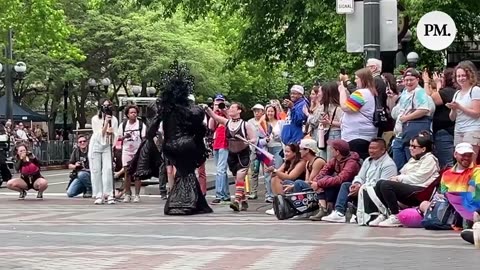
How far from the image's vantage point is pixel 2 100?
41.8 metres

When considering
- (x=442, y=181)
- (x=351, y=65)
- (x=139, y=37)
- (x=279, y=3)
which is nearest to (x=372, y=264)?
(x=442, y=181)

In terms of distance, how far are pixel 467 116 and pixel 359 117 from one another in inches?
65.9

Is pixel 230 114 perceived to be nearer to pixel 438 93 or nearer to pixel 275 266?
pixel 438 93

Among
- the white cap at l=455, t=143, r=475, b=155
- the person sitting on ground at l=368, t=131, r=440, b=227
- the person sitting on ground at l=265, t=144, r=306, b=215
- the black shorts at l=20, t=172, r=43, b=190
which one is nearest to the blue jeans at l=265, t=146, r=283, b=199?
the person sitting on ground at l=265, t=144, r=306, b=215

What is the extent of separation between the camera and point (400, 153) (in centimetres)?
1284

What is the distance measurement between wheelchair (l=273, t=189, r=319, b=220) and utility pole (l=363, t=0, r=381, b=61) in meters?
2.08

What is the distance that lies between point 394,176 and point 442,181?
1.12m

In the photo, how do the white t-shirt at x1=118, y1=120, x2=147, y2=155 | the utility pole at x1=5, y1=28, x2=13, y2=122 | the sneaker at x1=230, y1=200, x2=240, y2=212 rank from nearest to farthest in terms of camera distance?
the sneaker at x1=230, y1=200, x2=240, y2=212
the white t-shirt at x1=118, y1=120, x2=147, y2=155
the utility pole at x1=5, y1=28, x2=13, y2=122

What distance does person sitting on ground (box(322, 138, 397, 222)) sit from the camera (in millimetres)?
12281

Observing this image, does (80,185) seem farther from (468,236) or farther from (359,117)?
(468,236)

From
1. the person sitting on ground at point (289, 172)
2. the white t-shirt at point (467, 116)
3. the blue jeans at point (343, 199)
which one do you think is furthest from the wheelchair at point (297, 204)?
the white t-shirt at point (467, 116)

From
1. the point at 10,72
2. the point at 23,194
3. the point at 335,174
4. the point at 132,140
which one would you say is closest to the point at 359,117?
the point at 335,174

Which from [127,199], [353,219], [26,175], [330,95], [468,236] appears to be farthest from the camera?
[26,175]

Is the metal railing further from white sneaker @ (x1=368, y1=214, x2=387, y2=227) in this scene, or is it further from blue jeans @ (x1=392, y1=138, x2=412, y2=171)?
white sneaker @ (x1=368, y1=214, x2=387, y2=227)
